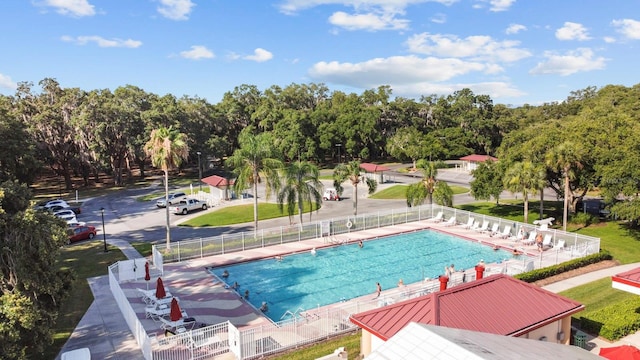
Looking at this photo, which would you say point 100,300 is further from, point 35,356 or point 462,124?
point 462,124

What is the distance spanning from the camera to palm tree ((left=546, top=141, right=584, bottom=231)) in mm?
29625

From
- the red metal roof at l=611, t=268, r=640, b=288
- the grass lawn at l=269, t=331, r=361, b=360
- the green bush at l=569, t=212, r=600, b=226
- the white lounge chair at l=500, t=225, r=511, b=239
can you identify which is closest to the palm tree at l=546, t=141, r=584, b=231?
the white lounge chair at l=500, t=225, r=511, b=239

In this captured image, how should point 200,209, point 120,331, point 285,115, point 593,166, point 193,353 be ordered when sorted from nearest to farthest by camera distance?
point 193,353 → point 120,331 → point 593,166 → point 200,209 → point 285,115

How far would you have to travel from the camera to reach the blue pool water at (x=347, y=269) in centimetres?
2177

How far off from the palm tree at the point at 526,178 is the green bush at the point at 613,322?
1501cm

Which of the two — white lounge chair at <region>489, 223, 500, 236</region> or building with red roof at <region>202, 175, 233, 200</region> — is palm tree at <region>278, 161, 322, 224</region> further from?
building with red roof at <region>202, 175, 233, 200</region>

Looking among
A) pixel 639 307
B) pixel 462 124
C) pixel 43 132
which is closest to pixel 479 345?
pixel 639 307

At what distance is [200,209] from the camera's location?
4203 cm

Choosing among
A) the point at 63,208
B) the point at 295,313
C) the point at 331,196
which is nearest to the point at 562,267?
the point at 295,313

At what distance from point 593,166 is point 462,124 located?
5572cm

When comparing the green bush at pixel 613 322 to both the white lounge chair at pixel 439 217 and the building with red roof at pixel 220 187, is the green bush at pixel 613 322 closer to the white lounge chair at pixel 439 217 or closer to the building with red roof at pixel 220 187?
the white lounge chair at pixel 439 217

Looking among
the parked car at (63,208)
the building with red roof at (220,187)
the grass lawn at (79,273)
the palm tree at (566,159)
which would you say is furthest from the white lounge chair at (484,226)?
the parked car at (63,208)

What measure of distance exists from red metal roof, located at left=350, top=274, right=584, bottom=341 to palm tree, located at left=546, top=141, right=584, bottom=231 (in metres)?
19.0

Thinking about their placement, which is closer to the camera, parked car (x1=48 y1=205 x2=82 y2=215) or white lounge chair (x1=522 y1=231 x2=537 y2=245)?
white lounge chair (x1=522 y1=231 x2=537 y2=245)
